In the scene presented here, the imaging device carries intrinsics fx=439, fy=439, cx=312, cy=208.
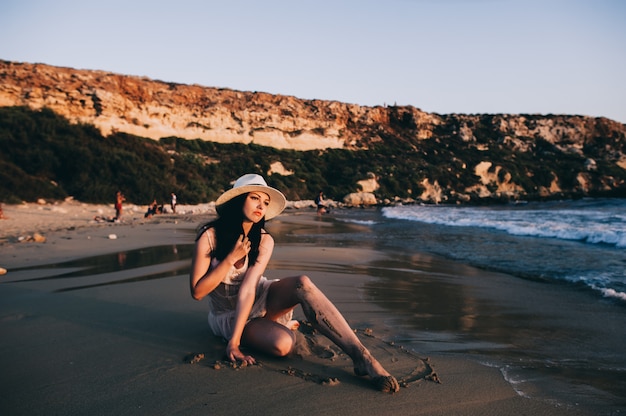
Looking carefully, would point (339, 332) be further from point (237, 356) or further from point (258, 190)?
point (258, 190)

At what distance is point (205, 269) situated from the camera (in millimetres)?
2766

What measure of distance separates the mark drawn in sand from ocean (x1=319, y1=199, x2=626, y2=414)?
0.97 feet

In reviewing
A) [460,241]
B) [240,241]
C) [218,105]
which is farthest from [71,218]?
[218,105]

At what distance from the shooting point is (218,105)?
136 ft

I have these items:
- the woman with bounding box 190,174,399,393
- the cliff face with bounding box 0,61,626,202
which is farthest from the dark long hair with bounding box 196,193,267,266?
the cliff face with bounding box 0,61,626,202

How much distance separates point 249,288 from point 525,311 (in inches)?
112

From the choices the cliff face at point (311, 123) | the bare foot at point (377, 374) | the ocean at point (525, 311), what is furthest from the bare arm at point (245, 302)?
the cliff face at point (311, 123)

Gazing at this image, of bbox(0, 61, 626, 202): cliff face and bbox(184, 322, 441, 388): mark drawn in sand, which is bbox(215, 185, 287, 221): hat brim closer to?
bbox(184, 322, 441, 388): mark drawn in sand

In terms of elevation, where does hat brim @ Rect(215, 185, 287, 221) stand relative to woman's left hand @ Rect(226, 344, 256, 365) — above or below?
above

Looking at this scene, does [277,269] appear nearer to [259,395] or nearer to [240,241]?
[240,241]

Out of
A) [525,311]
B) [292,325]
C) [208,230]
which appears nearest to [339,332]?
[292,325]

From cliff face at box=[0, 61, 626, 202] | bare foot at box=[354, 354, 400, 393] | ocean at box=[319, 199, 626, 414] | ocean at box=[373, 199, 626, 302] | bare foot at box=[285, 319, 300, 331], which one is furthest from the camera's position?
cliff face at box=[0, 61, 626, 202]

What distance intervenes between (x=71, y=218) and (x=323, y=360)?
13766mm

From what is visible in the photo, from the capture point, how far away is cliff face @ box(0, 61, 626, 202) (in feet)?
102
